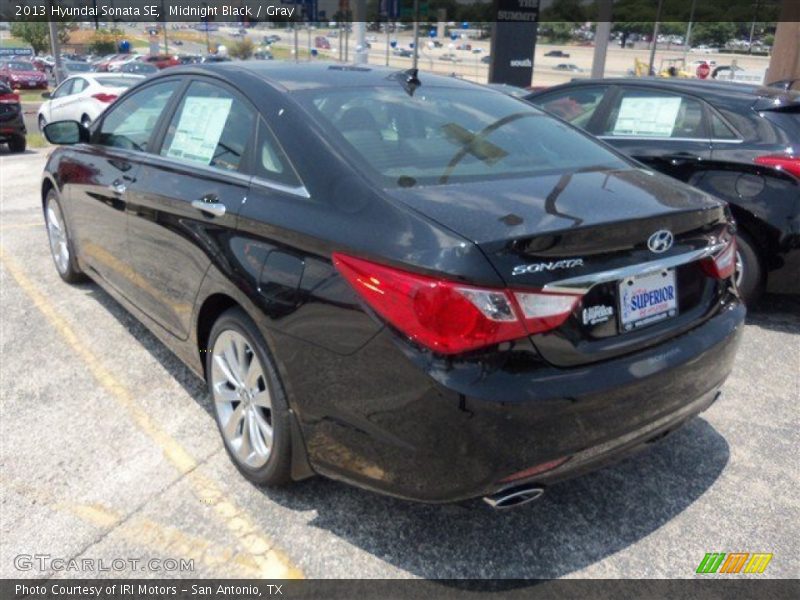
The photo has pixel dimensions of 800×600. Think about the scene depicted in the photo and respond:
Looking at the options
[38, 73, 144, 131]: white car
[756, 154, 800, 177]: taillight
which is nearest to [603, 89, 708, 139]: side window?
[756, 154, 800, 177]: taillight

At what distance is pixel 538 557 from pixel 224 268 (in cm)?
163

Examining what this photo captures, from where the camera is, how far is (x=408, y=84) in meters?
3.31

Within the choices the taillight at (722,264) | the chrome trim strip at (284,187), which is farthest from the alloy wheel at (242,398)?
the taillight at (722,264)

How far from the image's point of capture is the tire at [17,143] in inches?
540

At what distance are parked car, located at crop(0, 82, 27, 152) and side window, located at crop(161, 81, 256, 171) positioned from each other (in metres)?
11.8

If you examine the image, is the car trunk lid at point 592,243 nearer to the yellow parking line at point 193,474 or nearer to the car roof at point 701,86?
the yellow parking line at point 193,474

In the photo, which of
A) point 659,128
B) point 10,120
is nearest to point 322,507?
point 659,128

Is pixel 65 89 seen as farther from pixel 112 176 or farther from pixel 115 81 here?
pixel 112 176

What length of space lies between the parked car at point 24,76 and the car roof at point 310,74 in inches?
1649

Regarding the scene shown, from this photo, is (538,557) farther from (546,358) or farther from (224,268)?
(224,268)

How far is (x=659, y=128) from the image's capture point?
17.7 ft

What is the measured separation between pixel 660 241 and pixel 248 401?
5.57 ft

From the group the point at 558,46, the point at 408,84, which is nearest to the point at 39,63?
the point at 408,84

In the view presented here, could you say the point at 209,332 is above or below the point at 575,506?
above
